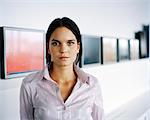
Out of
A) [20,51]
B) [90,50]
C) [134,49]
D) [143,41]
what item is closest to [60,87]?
[20,51]

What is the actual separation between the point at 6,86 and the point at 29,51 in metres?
0.29

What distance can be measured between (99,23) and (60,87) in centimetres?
160

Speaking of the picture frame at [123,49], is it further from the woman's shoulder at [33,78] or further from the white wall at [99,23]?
the woman's shoulder at [33,78]

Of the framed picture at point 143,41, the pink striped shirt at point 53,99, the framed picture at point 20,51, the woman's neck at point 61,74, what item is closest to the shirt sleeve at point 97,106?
the pink striped shirt at point 53,99

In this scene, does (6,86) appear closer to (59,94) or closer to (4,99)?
(4,99)

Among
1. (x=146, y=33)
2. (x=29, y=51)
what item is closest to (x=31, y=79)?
(x=29, y=51)

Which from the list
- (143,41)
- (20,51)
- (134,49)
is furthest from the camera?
(143,41)

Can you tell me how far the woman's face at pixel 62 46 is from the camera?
3.05 ft

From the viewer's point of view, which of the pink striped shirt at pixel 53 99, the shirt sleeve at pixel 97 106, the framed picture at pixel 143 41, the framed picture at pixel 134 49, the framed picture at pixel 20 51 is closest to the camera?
the pink striped shirt at pixel 53 99

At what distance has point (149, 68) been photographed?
3883 mm

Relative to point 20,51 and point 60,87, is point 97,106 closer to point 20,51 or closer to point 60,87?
point 60,87

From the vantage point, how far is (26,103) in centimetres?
98

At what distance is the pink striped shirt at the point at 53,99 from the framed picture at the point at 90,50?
1111mm

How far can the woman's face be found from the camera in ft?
3.05
